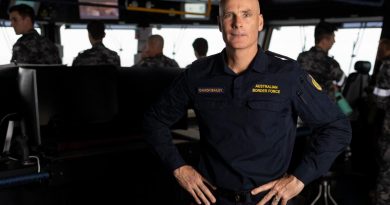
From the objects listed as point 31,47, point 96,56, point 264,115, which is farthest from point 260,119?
point 31,47

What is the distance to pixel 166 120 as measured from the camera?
1487mm

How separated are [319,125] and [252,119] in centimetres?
21

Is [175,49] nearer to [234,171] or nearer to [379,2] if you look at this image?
[379,2]

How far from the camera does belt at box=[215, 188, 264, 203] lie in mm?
1351

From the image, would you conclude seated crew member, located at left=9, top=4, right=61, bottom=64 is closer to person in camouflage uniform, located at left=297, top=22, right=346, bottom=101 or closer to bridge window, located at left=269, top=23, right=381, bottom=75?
person in camouflage uniform, located at left=297, top=22, right=346, bottom=101

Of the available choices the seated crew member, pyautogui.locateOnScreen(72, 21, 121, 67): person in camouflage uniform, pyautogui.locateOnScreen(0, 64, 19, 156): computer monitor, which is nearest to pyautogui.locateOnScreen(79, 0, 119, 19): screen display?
the seated crew member

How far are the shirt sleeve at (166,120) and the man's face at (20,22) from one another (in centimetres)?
228

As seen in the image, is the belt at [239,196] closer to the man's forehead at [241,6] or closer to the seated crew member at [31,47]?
the man's forehead at [241,6]

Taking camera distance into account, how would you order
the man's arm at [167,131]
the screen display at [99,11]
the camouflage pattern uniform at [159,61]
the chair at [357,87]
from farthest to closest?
the screen display at [99,11], the chair at [357,87], the camouflage pattern uniform at [159,61], the man's arm at [167,131]

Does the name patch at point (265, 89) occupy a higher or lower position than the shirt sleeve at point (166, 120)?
higher

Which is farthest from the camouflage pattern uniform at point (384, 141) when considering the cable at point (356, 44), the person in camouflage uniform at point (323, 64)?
the cable at point (356, 44)

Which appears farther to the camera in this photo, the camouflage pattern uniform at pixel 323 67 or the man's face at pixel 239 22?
the camouflage pattern uniform at pixel 323 67

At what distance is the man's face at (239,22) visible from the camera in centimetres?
130

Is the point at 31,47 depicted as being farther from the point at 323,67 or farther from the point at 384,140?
the point at 384,140
